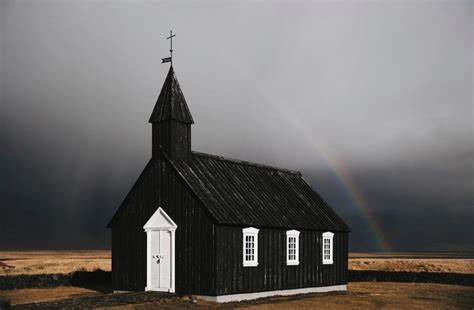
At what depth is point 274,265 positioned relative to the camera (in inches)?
1308

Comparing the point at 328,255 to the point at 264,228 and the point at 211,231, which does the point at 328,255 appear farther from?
the point at 211,231

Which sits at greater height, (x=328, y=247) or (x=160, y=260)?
(x=160, y=260)

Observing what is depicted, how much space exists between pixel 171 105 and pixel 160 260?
796cm

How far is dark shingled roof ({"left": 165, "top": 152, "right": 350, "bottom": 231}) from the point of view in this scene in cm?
3109

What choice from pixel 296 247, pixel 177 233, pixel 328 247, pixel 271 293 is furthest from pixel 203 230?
pixel 328 247

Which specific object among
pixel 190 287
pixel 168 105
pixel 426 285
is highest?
pixel 168 105

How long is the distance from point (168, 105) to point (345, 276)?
16607 mm

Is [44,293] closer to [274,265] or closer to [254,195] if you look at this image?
[254,195]

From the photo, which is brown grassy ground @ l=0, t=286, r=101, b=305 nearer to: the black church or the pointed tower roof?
the black church

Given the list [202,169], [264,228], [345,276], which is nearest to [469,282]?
[345,276]

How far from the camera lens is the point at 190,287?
3000 centimetres

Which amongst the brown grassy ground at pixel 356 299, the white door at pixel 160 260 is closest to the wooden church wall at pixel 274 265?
the brown grassy ground at pixel 356 299

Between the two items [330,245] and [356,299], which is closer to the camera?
[356,299]

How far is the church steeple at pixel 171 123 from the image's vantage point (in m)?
32.4
